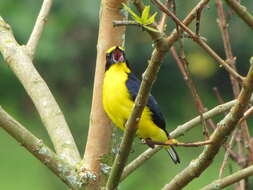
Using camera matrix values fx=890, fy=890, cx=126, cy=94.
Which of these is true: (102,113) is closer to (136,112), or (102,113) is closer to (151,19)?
(136,112)

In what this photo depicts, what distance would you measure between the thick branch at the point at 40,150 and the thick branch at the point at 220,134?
1.13 ft

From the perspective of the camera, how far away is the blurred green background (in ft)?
23.3

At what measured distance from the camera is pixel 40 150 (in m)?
2.40

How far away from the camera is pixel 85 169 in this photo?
257 centimetres

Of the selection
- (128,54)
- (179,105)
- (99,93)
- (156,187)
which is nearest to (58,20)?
(128,54)

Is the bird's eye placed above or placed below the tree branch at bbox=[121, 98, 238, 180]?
below

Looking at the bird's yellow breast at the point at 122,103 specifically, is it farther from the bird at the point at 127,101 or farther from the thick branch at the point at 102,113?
the thick branch at the point at 102,113

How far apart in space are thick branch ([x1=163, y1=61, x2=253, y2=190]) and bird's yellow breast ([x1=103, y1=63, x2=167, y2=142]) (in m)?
0.89

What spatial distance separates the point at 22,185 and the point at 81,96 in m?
1.76

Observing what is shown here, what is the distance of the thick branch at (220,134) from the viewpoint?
1.84 metres

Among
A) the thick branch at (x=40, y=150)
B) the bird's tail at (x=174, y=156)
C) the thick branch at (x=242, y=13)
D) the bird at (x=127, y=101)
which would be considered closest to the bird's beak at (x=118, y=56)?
the bird at (x=127, y=101)

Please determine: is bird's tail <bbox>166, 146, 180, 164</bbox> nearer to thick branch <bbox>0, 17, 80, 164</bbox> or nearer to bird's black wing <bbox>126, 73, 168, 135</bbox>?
bird's black wing <bbox>126, 73, 168, 135</bbox>

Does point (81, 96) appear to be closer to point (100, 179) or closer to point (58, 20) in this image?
point (58, 20)

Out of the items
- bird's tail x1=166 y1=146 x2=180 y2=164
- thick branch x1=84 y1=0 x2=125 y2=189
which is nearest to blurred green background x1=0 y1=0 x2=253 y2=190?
bird's tail x1=166 y1=146 x2=180 y2=164
